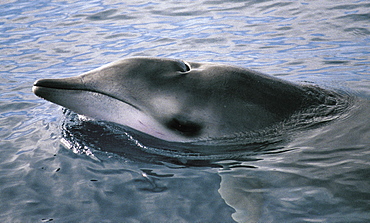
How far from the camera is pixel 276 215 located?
4.14 metres

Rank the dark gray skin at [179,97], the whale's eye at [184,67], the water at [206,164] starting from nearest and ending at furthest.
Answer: the water at [206,164] → the dark gray skin at [179,97] → the whale's eye at [184,67]

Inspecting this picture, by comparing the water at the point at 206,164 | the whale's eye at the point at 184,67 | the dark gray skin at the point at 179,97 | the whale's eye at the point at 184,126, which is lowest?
the water at the point at 206,164

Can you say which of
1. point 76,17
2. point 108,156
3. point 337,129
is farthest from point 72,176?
point 76,17

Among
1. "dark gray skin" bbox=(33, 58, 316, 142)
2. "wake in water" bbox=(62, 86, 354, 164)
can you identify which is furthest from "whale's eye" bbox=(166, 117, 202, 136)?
"wake in water" bbox=(62, 86, 354, 164)

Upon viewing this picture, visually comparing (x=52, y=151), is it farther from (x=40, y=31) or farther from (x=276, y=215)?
(x=40, y=31)

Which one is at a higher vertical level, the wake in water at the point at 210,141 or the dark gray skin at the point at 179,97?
the dark gray skin at the point at 179,97

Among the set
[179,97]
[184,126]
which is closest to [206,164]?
[184,126]

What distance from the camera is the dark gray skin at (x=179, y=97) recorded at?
199 inches

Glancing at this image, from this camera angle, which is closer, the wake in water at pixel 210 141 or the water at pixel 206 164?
the water at pixel 206 164

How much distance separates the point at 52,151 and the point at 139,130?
123 cm

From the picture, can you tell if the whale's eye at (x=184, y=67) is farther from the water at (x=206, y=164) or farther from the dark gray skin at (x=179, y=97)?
the water at (x=206, y=164)

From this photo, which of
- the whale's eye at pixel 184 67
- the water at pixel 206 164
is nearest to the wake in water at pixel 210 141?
the water at pixel 206 164

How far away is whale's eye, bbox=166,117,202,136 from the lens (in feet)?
16.9

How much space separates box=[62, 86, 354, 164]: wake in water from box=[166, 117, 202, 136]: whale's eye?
0.48 ft
